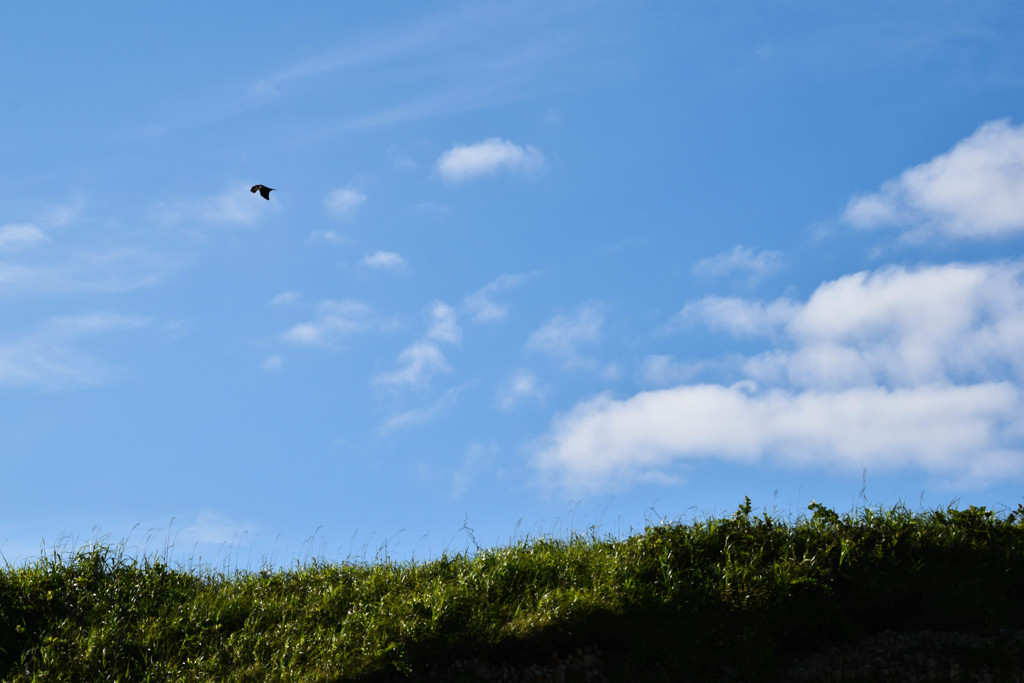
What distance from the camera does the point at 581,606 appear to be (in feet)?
30.8

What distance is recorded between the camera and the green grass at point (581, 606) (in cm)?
921

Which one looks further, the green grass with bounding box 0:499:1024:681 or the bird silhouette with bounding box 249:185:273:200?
the bird silhouette with bounding box 249:185:273:200

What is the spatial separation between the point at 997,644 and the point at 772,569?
243cm

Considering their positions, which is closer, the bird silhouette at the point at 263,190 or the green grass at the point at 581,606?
the green grass at the point at 581,606

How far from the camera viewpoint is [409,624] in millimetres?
9453

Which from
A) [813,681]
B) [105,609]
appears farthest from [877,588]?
[105,609]

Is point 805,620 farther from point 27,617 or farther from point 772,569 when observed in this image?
point 27,617

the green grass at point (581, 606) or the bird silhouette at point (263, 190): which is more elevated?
the bird silhouette at point (263, 190)

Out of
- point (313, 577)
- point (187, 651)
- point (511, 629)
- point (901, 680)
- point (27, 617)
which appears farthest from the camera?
point (313, 577)

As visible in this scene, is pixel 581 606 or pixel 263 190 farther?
pixel 263 190

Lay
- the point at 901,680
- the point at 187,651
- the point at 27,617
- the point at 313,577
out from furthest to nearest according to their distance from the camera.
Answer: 1. the point at 313,577
2. the point at 27,617
3. the point at 187,651
4. the point at 901,680

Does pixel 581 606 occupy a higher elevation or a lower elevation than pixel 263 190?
lower

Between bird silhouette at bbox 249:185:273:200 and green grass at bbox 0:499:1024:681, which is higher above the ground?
bird silhouette at bbox 249:185:273:200

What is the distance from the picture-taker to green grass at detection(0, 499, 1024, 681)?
30.2 ft
